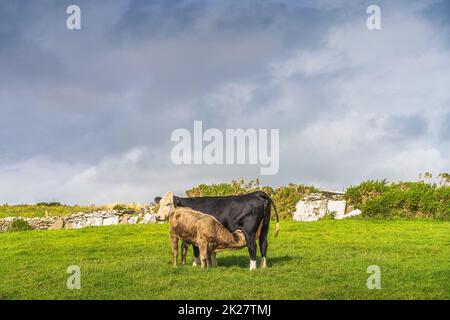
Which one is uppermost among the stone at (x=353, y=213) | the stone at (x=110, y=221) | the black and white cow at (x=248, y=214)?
the black and white cow at (x=248, y=214)

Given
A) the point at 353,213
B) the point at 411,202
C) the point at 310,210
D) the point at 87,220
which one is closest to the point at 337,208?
the point at 353,213

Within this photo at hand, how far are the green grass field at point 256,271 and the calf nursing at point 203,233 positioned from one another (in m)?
0.62

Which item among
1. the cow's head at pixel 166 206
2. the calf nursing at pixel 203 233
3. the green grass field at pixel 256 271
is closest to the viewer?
the green grass field at pixel 256 271

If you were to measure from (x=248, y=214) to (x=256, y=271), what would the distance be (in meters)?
1.56

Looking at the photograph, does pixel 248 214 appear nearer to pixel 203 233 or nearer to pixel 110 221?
pixel 203 233

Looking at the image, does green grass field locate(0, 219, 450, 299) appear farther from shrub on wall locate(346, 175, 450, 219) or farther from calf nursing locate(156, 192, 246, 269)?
shrub on wall locate(346, 175, 450, 219)

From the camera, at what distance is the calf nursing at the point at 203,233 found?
15.8 metres

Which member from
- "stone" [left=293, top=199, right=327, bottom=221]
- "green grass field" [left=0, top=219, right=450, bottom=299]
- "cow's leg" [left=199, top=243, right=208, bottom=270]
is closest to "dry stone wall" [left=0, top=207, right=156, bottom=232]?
"stone" [left=293, top=199, right=327, bottom=221]

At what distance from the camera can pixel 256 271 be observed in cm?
1580

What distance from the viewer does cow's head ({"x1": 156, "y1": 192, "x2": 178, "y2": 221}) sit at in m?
17.1

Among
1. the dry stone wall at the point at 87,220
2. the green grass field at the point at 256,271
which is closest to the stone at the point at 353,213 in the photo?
the green grass field at the point at 256,271

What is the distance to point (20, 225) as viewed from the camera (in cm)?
4100

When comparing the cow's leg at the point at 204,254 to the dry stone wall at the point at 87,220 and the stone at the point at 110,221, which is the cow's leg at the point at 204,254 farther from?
the stone at the point at 110,221
